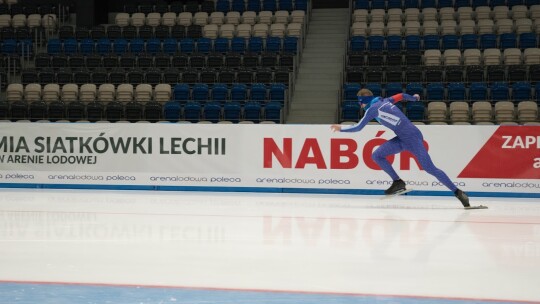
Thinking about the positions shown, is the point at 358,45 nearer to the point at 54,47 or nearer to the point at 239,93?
the point at 239,93

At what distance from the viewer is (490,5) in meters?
23.9

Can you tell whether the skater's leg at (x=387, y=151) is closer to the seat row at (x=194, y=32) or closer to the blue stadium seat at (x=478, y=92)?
the blue stadium seat at (x=478, y=92)

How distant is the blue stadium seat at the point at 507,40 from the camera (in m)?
21.4

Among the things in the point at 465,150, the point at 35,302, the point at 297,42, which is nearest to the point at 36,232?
the point at 35,302

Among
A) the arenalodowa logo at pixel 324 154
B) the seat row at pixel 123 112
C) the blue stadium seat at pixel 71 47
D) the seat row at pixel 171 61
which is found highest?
the blue stadium seat at pixel 71 47

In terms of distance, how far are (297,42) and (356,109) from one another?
4957 mm

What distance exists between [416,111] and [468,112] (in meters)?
1.35

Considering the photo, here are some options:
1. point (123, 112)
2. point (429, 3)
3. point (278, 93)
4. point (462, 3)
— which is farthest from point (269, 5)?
point (123, 112)

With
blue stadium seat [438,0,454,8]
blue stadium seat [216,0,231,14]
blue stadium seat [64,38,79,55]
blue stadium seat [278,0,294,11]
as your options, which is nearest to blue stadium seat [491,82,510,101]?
blue stadium seat [438,0,454,8]

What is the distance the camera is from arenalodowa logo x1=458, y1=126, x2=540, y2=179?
45.2 ft

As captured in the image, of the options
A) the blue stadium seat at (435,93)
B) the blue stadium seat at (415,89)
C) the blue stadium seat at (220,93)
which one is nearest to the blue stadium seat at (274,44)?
the blue stadium seat at (220,93)

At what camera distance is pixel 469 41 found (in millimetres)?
21609

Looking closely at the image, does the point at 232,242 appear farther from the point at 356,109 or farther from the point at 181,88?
the point at 181,88

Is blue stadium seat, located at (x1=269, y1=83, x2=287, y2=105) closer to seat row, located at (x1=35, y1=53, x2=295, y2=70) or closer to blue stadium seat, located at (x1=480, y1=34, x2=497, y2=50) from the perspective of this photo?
seat row, located at (x1=35, y1=53, x2=295, y2=70)
